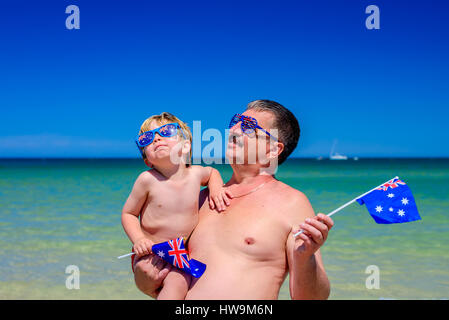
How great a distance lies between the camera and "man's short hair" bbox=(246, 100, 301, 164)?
2570 millimetres

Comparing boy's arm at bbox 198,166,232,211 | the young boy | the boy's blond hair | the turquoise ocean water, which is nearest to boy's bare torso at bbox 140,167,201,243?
the young boy

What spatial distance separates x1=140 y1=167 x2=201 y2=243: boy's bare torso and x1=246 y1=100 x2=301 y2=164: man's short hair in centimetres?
60

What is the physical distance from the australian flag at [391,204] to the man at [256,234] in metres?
0.36

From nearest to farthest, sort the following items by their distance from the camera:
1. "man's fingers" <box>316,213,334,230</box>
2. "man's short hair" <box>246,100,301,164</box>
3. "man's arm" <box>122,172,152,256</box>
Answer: "man's fingers" <box>316,213,334,230</box>, "man's arm" <box>122,172,152,256</box>, "man's short hair" <box>246,100,301,164</box>

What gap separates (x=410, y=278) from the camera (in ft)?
22.4

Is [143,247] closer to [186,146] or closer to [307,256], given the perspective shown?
[186,146]

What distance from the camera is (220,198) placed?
2.53 m

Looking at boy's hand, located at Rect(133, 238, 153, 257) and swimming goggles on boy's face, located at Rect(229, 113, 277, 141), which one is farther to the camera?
swimming goggles on boy's face, located at Rect(229, 113, 277, 141)

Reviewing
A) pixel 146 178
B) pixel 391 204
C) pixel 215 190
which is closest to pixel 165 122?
pixel 146 178

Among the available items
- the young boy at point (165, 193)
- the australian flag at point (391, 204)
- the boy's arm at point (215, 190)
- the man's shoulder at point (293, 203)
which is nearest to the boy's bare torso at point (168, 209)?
the young boy at point (165, 193)

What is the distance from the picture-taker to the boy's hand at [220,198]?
250 centimetres

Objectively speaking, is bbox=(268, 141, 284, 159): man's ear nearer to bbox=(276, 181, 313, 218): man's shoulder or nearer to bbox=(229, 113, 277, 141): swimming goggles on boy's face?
bbox=(229, 113, 277, 141): swimming goggles on boy's face
